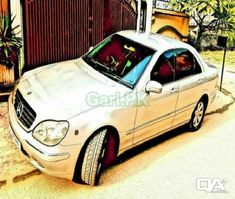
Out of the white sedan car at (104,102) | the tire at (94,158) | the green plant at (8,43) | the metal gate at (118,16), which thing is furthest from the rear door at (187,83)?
the metal gate at (118,16)

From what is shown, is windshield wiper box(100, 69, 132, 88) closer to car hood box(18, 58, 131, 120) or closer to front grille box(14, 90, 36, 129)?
car hood box(18, 58, 131, 120)

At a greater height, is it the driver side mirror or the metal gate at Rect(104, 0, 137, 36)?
the metal gate at Rect(104, 0, 137, 36)

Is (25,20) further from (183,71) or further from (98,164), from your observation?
(98,164)

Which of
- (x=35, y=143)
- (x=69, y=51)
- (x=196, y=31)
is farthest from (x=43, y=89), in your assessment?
(x=196, y=31)

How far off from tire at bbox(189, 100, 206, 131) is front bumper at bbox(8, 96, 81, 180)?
295 cm

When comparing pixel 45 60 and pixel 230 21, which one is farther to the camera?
pixel 230 21

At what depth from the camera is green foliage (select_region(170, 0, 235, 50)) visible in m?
A: 13.0

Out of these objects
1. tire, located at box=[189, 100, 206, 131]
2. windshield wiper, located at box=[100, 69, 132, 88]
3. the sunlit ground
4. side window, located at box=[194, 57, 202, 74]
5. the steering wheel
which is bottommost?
the sunlit ground

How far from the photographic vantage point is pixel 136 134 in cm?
538

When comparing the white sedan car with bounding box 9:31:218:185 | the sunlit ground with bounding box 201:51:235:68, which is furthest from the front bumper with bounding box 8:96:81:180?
the sunlit ground with bounding box 201:51:235:68

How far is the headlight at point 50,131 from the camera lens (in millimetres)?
4410

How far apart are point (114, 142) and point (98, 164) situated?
436mm

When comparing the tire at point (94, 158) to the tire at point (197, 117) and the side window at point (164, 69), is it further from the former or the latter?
the tire at point (197, 117)

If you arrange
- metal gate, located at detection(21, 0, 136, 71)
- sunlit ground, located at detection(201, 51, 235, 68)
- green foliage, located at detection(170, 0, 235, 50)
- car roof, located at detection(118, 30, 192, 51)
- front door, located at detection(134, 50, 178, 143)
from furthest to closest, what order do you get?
green foliage, located at detection(170, 0, 235, 50) < sunlit ground, located at detection(201, 51, 235, 68) < metal gate, located at detection(21, 0, 136, 71) < car roof, located at detection(118, 30, 192, 51) < front door, located at detection(134, 50, 178, 143)
